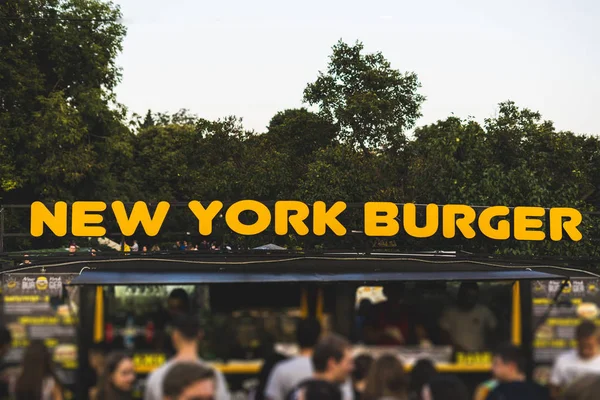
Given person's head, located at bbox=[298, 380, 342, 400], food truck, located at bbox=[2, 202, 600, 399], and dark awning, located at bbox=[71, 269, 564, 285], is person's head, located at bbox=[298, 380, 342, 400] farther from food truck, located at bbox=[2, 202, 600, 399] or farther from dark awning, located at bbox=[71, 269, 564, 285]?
dark awning, located at bbox=[71, 269, 564, 285]

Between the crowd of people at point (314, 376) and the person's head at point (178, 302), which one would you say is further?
the person's head at point (178, 302)

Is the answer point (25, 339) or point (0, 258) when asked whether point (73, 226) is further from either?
point (25, 339)

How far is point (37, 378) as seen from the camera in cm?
731

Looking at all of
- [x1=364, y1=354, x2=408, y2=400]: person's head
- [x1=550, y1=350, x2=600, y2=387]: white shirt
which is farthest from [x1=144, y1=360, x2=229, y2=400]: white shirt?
[x1=550, y1=350, x2=600, y2=387]: white shirt

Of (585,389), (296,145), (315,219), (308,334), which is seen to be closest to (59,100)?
(296,145)

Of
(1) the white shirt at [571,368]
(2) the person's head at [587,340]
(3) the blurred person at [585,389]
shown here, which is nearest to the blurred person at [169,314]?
(1) the white shirt at [571,368]

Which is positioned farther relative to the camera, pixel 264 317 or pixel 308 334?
pixel 264 317

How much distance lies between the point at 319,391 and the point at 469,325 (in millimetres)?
4250

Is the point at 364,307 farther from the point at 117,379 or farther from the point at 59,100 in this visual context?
the point at 59,100

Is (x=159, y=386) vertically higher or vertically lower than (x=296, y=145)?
lower

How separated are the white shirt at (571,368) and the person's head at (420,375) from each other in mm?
1185

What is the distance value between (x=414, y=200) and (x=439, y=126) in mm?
8497

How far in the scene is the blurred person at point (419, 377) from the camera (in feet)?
23.4

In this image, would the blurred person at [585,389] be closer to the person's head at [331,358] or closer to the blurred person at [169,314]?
the person's head at [331,358]
